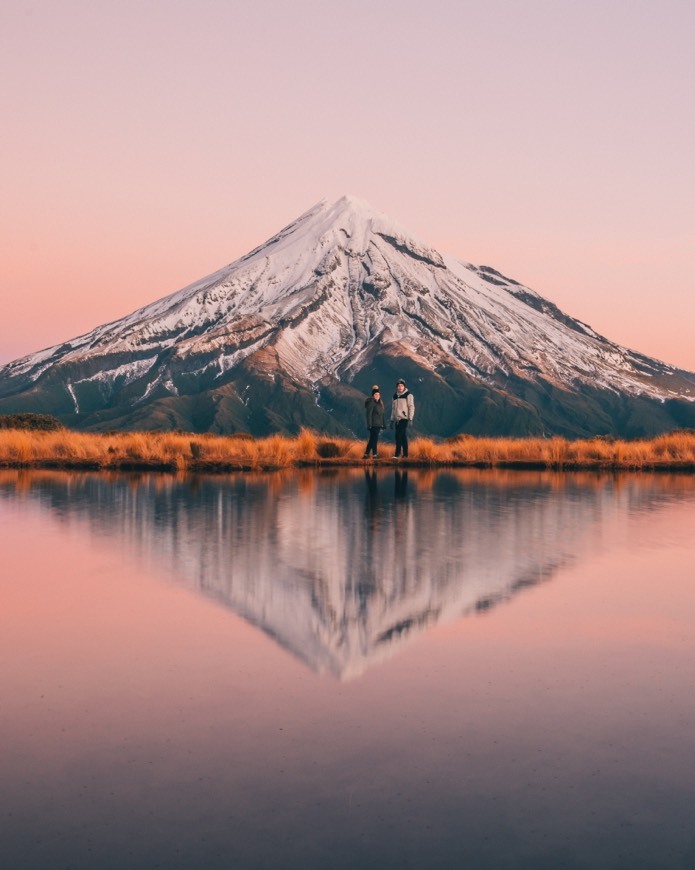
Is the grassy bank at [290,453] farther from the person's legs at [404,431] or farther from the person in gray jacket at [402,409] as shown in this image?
the person in gray jacket at [402,409]

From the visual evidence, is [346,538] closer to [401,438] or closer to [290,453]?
[401,438]

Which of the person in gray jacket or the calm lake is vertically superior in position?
the person in gray jacket

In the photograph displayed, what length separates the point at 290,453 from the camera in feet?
95.6

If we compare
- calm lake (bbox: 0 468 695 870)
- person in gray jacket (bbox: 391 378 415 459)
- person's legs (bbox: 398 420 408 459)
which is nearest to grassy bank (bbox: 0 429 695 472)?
person's legs (bbox: 398 420 408 459)

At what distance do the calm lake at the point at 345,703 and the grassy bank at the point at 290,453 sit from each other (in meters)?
14.9

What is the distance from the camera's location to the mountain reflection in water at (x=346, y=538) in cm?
796

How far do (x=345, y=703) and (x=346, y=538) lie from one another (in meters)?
6.87

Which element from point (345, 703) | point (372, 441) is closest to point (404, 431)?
point (372, 441)

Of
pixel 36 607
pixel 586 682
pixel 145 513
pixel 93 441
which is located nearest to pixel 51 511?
pixel 145 513

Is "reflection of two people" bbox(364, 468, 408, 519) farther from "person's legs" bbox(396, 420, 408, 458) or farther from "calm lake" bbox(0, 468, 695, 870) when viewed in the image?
"calm lake" bbox(0, 468, 695, 870)

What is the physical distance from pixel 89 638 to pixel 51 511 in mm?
8687

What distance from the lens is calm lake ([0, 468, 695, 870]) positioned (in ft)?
13.5

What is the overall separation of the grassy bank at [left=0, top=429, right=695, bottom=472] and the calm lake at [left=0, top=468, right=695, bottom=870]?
14.9 metres

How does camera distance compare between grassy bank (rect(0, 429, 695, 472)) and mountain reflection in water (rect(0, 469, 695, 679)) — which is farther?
grassy bank (rect(0, 429, 695, 472))
